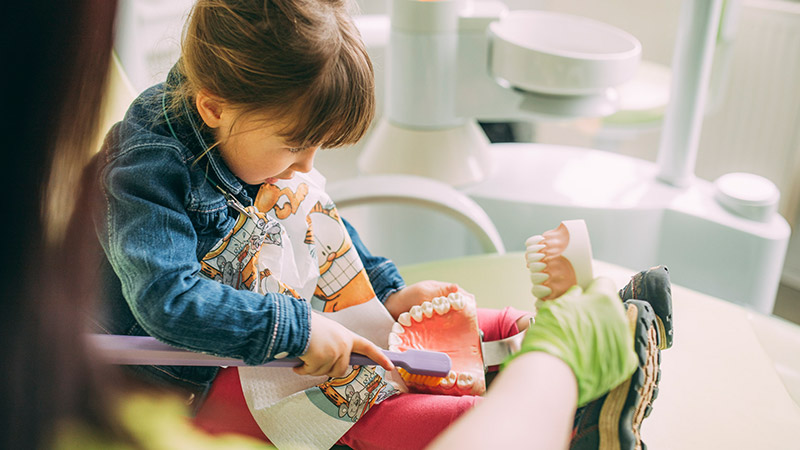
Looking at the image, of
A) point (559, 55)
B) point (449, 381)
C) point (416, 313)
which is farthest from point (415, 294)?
point (559, 55)

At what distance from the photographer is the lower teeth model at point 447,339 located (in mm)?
768

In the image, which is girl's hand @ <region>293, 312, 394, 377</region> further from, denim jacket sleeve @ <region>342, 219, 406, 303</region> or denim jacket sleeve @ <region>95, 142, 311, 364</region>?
denim jacket sleeve @ <region>342, 219, 406, 303</region>

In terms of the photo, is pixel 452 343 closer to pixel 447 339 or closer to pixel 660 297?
pixel 447 339

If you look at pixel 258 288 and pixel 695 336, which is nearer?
pixel 258 288

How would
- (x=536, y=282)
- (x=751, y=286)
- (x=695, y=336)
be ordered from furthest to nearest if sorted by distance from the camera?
(x=751, y=286) < (x=695, y=336) < (x=536, y=282)

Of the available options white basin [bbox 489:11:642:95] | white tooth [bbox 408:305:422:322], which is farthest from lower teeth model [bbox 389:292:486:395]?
white basin [bbox 489:11:642:95]

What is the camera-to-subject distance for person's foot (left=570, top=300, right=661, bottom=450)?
0.59 m

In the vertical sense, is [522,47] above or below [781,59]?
above

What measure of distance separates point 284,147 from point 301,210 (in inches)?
7.0

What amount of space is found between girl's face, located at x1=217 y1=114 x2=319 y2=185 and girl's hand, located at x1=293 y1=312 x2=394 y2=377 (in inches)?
5.9

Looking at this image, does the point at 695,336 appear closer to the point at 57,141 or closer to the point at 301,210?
the point at 301,210

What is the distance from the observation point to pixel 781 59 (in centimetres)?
186

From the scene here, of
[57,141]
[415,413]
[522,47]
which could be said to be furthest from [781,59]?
[57,141]

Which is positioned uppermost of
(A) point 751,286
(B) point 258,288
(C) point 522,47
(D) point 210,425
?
(C) point 522,47
